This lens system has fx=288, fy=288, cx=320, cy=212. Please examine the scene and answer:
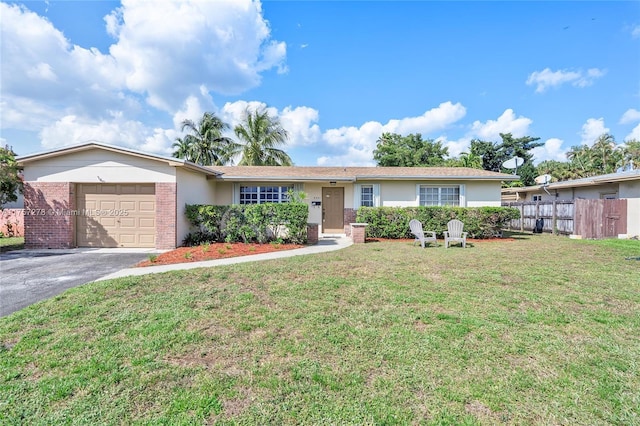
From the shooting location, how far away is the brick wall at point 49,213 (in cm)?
1022

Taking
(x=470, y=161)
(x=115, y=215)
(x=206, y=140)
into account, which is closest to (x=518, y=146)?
(x=470, y=161)

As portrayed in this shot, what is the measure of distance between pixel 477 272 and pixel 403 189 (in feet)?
27.9

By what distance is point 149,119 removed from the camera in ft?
53.7

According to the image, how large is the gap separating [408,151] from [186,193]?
29.2 metres

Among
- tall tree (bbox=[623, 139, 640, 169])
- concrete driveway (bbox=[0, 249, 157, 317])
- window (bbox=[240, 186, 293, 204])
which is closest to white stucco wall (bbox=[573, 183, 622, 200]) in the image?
window (bbox=[240, 186, 293, 204])

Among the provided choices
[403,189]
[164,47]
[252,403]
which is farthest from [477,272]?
[164,47]

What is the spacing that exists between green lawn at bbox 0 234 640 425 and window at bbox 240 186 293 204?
28.8 feet

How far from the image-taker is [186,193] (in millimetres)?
11039

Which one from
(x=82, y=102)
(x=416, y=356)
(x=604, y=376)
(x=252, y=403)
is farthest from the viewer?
(x=82, y=102)

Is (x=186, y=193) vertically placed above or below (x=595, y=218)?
above

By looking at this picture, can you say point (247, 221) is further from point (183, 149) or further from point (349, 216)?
point (183, 149)

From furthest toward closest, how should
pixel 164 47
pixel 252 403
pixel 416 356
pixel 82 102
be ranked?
pixel 82 102, pixel 164 47, pixel 416 356, pixel 252 403

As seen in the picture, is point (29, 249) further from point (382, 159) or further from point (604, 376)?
point (382, 159)

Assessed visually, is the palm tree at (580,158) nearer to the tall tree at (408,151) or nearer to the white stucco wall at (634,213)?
the tall tree at (408,151)
